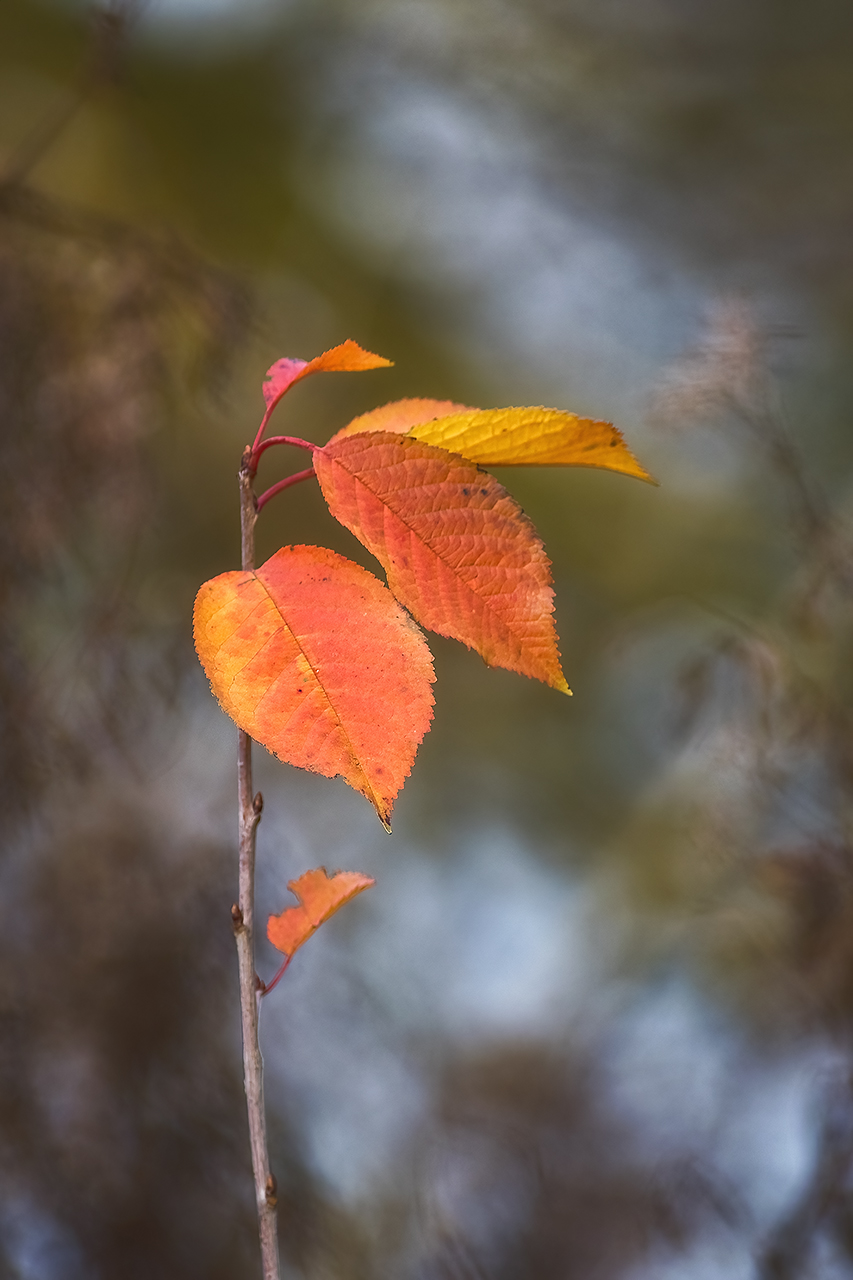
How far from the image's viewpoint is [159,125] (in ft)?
9.17

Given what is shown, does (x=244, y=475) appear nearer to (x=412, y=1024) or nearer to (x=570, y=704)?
(x=412, y=1024)

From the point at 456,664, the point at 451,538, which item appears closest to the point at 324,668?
the point at 451,538

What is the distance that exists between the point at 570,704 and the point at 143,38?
7.59 feet

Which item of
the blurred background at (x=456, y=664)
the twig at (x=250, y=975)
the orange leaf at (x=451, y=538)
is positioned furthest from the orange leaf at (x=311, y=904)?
the blurred background at (x=456, y=664)

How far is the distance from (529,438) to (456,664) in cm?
235

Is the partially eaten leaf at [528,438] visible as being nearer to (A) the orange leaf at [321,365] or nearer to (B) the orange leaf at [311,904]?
(A) the orange leaf at [321,365]

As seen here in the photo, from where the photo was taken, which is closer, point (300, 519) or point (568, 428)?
point (568, 428)

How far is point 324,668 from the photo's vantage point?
33 cm

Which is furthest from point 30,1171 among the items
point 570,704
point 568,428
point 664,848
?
point 570,704

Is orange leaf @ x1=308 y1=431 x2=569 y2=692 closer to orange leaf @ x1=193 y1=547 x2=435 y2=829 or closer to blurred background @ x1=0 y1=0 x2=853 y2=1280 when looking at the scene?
orange leaf @ x1=193 y1=547 x2=435 y2=829

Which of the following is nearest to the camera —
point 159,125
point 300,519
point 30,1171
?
point 30,1171

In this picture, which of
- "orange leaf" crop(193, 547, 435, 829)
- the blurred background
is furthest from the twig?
the blurred background

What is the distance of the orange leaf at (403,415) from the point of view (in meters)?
0.41

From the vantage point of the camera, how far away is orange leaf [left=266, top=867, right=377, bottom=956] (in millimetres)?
400
